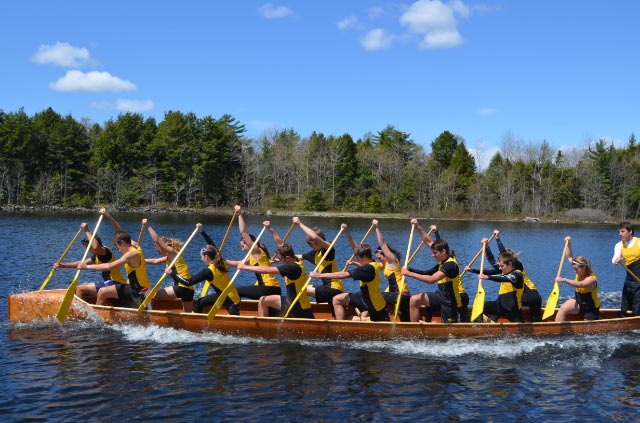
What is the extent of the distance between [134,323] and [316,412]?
19.2 ft

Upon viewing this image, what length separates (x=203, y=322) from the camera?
13.8 meters

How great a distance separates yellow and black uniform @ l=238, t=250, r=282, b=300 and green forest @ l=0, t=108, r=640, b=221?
77.7 metres

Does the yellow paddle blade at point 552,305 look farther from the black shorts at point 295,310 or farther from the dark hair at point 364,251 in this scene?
the black shorts at point 295,310

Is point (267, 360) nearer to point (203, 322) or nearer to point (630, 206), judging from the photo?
point (203, 322)

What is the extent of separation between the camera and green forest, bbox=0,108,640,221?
287 ft

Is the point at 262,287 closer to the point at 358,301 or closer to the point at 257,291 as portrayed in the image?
the point at 257,291

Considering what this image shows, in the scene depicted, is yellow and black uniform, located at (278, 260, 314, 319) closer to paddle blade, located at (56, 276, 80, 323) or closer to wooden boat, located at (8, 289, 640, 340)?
wooden boat, located at (8, 289, 640, 340)

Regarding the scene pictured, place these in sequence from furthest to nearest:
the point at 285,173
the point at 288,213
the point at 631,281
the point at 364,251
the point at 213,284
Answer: the point at 285,173, the point at 288,213, the point at 631,281, the point at 213,284, the point at 364,251

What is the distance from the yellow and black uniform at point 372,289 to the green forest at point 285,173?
79.5 meters

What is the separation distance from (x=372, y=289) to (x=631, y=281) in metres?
6.89

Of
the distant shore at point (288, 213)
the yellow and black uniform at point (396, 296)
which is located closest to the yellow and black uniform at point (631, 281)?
the yellow and black uniform at point (396, 296)

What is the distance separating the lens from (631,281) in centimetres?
1521

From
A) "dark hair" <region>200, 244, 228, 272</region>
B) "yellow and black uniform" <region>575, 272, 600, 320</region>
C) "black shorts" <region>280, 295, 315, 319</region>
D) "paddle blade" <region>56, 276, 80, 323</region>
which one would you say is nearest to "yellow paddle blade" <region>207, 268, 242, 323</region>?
"dark hair" <region>200, 244, 228, 272</region>

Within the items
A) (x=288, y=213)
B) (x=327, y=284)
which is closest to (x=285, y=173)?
(x=288, y=213)
